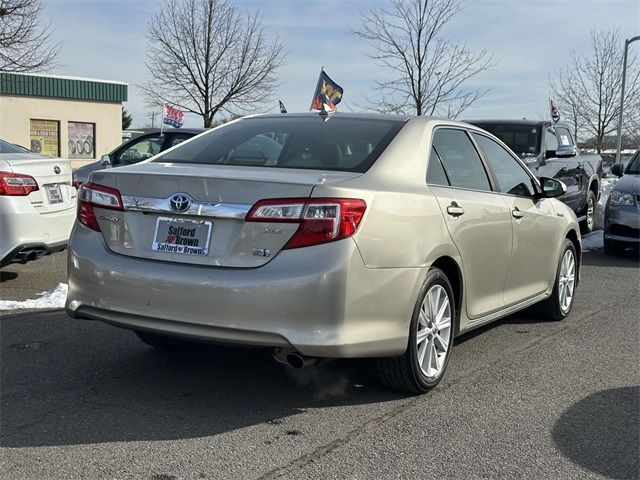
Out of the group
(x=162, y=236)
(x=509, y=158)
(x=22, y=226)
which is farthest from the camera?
(x=22, y=226)

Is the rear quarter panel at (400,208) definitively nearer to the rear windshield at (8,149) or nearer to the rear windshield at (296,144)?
the rear windshield at (296,144)

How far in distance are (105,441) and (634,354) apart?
3.72m

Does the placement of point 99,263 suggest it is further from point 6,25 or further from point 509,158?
point 6,25

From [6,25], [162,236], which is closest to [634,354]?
[162,236]

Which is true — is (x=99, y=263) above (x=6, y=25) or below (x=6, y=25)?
below

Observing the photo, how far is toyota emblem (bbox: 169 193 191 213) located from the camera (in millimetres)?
3811

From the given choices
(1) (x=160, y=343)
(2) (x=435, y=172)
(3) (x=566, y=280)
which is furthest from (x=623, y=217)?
(1) (x=160, y=343)

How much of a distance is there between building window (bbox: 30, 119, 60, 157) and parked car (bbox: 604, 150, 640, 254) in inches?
964

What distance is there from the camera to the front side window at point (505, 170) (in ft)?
18.0

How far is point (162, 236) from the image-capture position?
3873 mm

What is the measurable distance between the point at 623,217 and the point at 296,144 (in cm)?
716

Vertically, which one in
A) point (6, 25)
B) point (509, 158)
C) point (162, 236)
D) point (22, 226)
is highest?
point (6, 25)

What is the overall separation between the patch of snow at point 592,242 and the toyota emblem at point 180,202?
28.4ft

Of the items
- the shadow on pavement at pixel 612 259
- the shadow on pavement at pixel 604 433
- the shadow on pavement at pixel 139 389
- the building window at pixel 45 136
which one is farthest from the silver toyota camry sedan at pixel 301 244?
the building window at pixel 45 136
